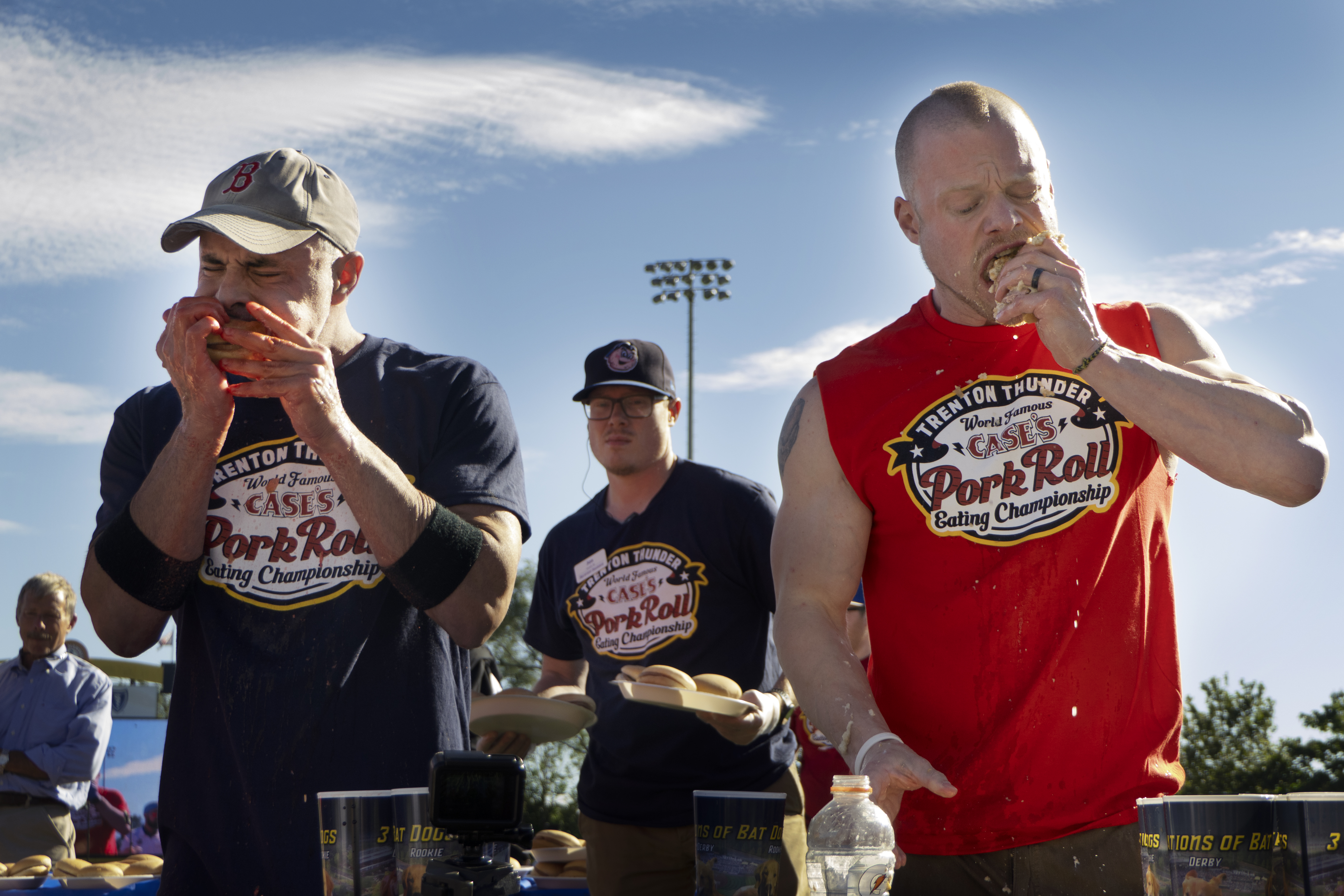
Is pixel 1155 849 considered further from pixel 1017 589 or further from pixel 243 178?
pixel 243 178

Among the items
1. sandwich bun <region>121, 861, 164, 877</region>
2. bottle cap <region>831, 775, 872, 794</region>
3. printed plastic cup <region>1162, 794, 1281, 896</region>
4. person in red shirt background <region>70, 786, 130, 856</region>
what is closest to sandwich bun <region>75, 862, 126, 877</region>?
sandwich bun <region>121, 861, 164, 877</region>

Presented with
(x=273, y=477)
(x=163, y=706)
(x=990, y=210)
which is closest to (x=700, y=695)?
(x=273, y=477)

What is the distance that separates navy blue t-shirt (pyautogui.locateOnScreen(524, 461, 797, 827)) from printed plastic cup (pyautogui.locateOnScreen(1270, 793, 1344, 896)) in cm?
254

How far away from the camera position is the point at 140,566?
2.28m

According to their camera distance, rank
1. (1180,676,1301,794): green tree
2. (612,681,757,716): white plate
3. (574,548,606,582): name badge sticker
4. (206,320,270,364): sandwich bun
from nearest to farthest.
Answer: (206,320,270,364): sandwich bun, (612,681,757,716): white plate, (574,548,606,582): name badge sticker, (1180,676,1301,794): green tree

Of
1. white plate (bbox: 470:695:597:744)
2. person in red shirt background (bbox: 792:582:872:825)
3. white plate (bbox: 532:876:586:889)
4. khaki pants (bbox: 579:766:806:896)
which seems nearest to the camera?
white plate (bbox: 470:695:597:744)

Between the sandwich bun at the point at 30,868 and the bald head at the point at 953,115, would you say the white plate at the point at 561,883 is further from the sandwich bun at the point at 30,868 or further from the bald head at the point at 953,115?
the bald head at the point at 953,115

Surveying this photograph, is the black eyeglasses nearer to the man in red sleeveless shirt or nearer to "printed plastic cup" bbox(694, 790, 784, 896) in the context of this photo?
the man in red sleeveless shirt

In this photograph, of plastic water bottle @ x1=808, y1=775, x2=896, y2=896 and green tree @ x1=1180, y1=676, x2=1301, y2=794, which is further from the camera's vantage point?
green tree @ x1=1180, y1=676, x2=1301, y2=794

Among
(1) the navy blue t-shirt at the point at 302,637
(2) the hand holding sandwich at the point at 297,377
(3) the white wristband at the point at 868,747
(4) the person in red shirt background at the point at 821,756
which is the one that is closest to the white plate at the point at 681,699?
(1) the navy blue t-shirt at the point at 302,637

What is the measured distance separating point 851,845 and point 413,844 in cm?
64

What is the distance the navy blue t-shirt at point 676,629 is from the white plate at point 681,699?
3.37ft

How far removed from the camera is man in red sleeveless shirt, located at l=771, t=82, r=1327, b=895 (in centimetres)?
204

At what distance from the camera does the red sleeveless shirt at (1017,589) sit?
2.14 metres
